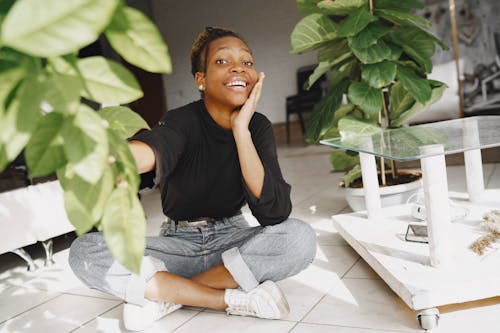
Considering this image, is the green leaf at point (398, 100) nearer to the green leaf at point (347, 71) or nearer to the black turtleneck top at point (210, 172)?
the green leaf at point (347, 71)

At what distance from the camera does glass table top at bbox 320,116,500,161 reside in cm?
137

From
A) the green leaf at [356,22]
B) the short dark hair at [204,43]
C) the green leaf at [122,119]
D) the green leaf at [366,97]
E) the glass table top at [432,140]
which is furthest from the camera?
the green leaf at [366,97]

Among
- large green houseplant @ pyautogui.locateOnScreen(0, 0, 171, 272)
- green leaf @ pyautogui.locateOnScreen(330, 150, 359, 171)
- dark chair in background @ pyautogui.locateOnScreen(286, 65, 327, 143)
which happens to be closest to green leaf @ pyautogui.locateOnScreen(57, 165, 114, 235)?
large green houseplant @ pyautogui.locateOnScreen(0, 0, 171, 272)

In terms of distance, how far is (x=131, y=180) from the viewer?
41 cm

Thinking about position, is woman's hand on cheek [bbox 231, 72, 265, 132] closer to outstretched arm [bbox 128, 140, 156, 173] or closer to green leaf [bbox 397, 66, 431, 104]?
outstretched arm [bbox 128, 140, 156, 173]

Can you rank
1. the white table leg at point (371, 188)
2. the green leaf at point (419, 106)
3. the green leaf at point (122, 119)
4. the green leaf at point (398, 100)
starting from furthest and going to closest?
the green leaf at point (398, 100)
the green leaf at point (419, 106)
the white table leg at point (371, 188)
the green leaf at point (122, 119)

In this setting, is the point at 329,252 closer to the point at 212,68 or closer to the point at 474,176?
the point at 474,176

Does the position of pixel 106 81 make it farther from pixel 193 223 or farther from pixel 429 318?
pixel 193 223

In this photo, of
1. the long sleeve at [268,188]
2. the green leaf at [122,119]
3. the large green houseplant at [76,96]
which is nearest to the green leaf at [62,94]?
the large green houseplant at [76,96]

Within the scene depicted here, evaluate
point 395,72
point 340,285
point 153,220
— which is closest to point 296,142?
point 153,220

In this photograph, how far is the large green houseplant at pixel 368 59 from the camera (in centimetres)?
213

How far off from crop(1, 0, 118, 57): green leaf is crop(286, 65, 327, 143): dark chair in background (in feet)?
21.3

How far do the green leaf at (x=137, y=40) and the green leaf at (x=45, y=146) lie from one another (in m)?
0.07

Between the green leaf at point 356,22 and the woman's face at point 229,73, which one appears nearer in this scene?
the woman's face at point 229,73
